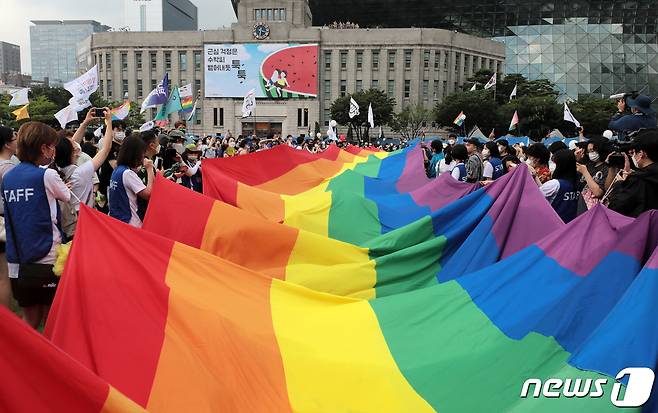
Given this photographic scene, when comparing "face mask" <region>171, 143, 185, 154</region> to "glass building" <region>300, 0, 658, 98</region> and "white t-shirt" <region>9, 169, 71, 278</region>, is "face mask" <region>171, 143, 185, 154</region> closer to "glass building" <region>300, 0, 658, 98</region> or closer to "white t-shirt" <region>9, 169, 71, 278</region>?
"white t-shirt" <region>9, 169, 71, 278</region>

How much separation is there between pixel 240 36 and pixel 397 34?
22.3m

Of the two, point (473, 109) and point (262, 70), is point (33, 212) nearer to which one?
point (473, 109)

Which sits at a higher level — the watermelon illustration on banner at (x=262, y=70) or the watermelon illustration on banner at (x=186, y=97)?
the watermelon illustration on banner at (x=262, y=70)

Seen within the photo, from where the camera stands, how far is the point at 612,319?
321cm

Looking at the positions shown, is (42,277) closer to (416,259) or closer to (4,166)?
(4,166)

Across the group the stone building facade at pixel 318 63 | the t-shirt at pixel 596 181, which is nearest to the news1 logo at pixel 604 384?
the t-shirt at pixel 596 181

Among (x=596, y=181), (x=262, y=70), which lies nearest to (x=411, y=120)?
(x=262, y=70)

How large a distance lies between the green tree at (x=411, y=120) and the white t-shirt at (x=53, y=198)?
70.6 meters

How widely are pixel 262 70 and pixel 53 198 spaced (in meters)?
77.4

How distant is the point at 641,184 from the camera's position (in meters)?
5.10

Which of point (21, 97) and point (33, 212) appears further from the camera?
point (21, 97)

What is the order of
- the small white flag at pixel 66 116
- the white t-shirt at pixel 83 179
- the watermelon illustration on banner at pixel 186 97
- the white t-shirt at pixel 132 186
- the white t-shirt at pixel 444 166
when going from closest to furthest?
the white t-shirt at pixel 83 179
the white t-shirt at pixel 132 186
the small white flag at pixel 66 116
the white t-shirt at pixel 444 166
the watermelon illustration on banner at pixel 186 97

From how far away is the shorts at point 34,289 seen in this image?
15.0 feet

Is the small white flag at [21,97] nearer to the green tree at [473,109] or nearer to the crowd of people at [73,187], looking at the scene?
the crowd of people at [73,187]
